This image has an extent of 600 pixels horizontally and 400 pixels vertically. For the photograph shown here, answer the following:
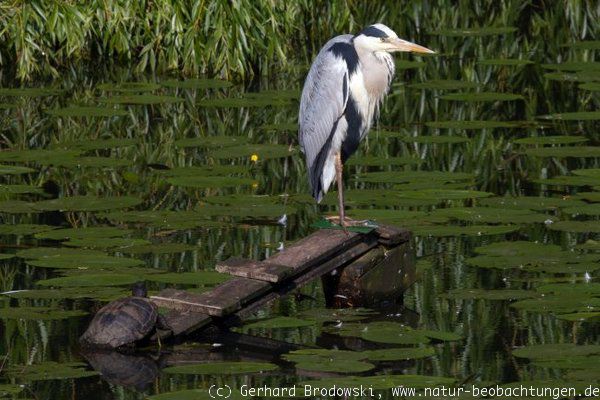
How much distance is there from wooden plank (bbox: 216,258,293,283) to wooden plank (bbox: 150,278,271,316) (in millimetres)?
30

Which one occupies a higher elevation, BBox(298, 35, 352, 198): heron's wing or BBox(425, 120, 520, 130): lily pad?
BBox(298, 35, 352, 198): heron's wing

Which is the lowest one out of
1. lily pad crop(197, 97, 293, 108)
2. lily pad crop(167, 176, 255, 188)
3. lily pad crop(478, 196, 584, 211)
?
lily pad crop(478, 196, 584, 211)

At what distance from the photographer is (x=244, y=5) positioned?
1245 cm

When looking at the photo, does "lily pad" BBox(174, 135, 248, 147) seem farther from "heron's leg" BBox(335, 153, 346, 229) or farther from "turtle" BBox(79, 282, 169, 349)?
"turtle" BBox(79, 282, 169, 349)

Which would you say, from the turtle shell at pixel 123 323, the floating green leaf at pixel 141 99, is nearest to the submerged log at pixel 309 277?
the turtle shell at pixel 123 323

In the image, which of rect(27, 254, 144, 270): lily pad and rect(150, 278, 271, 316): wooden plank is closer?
rect(150, 278, 271, 316): wooden plank

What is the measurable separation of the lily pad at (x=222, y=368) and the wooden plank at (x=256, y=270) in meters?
0.61

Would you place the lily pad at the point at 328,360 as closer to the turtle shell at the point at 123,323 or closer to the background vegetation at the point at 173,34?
the turtle shell at the point at 123,323

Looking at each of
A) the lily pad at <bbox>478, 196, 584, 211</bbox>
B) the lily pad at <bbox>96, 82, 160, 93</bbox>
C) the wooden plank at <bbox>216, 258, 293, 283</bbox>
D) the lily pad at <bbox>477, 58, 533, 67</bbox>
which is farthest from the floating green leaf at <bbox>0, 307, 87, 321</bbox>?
the lily pad at <bbox>477, 58, 533, 67</bbox>

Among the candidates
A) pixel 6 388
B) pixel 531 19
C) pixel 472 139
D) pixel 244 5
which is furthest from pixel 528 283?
pixel 531 19

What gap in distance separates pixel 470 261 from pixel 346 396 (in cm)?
196

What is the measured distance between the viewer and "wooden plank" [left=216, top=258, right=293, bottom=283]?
21.2 feet

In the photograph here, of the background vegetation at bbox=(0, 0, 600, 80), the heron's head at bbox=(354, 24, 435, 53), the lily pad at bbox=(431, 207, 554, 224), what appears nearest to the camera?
the heron's head at bbox=(354, 24, 435, 53)

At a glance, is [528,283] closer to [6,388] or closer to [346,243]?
[346,243]
